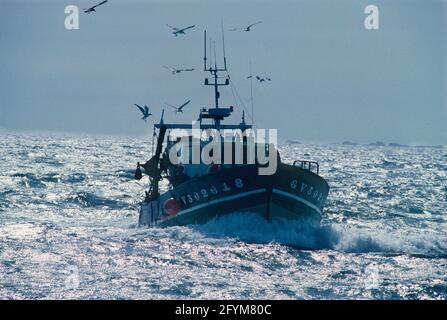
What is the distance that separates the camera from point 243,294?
20.1 meters

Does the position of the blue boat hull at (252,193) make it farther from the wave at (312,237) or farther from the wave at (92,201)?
the wave at (92,201)

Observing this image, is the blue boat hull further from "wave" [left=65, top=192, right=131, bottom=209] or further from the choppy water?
"wave" [left=65, top=192, right=131, bottom=209]

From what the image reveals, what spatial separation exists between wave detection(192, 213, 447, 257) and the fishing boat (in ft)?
1.44

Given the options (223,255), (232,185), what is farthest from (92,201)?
(223,255)

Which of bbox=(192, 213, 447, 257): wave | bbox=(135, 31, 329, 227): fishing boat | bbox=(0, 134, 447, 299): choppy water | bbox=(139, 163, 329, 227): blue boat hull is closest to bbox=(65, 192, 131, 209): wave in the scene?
bbox=(0, 134, 447, 299): choppy water

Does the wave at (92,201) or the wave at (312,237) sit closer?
the wave at (312,237)

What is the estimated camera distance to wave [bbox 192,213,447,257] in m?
28.6

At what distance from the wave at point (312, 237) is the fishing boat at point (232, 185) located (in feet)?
1.44

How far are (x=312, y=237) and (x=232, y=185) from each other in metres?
3.84

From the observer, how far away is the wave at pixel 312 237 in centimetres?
2862

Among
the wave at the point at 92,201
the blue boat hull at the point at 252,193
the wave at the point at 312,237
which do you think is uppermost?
the blue boat hull at the point at 252,193

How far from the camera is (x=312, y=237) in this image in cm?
3008

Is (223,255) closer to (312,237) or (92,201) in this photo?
(312,237)

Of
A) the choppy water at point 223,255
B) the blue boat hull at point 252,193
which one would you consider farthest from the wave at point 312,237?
the blue boat hull at point 252,193
